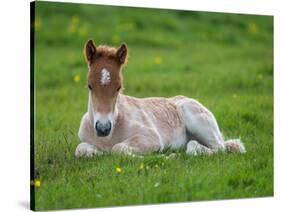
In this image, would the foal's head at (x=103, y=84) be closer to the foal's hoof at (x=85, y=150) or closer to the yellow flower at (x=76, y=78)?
the foal's hoof at (x=85, y=150)

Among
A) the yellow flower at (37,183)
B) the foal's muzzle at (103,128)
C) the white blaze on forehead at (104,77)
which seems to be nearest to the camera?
the yellow flower at (37,183)

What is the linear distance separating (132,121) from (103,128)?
83 cm

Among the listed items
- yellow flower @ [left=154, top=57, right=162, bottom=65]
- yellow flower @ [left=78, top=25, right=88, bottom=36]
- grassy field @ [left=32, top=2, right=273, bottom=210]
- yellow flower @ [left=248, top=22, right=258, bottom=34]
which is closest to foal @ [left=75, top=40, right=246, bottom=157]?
grassy field @ [left=32, top=2, right=273, bottom=210]

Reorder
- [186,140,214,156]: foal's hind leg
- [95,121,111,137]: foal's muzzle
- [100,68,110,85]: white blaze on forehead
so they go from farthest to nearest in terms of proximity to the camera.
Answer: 1. [186,140,214,156]: foal's hind leg
2. [100,68,110,85]: white blaze on forehead
3. [95,121,111,137]: foal's muzzle

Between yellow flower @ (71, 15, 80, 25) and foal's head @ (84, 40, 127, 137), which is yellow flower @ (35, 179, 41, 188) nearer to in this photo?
foal's head @ (84, 40, 127, 137)

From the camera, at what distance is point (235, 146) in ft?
24.7

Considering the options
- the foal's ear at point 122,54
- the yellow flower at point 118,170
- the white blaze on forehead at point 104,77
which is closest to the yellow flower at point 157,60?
the foal's ear at point 122,54

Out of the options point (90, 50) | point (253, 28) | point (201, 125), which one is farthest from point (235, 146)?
point (90, 50)

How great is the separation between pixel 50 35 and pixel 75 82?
881 millimetres

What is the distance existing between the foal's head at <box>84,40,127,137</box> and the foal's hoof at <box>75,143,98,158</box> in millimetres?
284

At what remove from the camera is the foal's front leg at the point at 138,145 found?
22.3 ft

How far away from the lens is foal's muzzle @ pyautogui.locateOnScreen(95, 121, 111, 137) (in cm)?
635

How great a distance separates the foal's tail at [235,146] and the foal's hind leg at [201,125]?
66 mm
